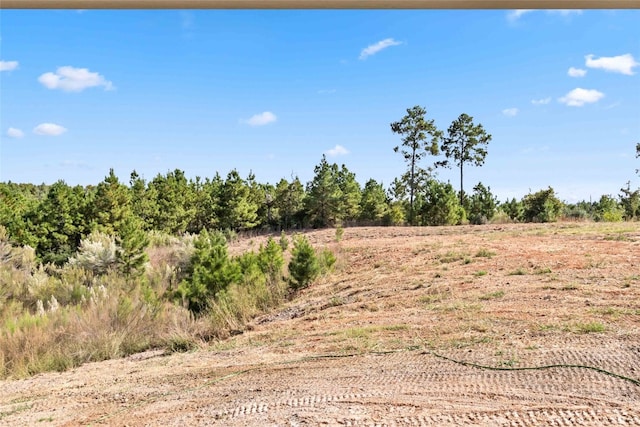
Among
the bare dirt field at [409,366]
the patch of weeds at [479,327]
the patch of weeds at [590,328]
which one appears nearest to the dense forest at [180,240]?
the bare dirt field at [409,366]

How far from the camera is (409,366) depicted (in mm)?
2092

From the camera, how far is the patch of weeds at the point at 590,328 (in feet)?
7.73

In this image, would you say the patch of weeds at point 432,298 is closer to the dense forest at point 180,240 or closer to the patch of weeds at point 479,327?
the patch of weeds at point 479,327

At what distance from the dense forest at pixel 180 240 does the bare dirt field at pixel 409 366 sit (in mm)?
502

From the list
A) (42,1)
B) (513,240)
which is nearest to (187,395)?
(42,1)

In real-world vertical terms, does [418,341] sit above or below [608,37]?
below

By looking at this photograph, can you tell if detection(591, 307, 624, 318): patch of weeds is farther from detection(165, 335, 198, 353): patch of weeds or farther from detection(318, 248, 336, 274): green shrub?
detection(318, 248, 336, 274): green shrub

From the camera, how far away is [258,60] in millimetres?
2721

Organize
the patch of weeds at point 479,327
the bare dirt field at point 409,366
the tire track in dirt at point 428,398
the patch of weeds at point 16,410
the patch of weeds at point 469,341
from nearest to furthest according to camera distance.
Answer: the tire track in dirt at point 428,398 < the bare dirt field at point 409,366 < the patch of weeds at point 16,410 < the patch of weeds at point 469,341 < the patch of weeds at point 479,327

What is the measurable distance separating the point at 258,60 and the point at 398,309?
2052 millimetres

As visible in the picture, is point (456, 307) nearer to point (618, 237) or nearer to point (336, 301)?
point (336, 301)

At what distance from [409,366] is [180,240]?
8179 mm

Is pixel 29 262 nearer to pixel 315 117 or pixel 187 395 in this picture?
pixel 315 117

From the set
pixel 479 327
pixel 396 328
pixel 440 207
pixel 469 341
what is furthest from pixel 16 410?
pixel 440 207
